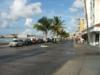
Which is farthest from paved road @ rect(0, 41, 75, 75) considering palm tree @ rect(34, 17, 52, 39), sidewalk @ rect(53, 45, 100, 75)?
palm tree @ rect(34, 17, 52, 39)

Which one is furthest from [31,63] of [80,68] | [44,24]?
[44,24]

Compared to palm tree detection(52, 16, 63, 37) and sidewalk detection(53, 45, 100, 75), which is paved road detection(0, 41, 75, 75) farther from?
palm tree detection(52, 16, 63, 37)

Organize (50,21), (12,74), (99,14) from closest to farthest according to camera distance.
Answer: (12,74)
(99,14)
(50,21)

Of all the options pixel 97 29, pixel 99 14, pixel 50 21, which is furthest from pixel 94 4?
pixel 50 21

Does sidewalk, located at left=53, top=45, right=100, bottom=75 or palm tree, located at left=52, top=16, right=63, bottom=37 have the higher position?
palm tree, located at left=52, top=16, right=63, bottom=37

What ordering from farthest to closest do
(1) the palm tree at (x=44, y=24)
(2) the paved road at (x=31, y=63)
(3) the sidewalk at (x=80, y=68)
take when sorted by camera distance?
1. (1) the palm tree at (x=44, y=24)
2. (2) the paved road at (x=31, y=63)
3. (3) the sidewalk at (x=80, y=68)

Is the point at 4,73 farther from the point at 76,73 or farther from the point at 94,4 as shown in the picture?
the point at 94,4

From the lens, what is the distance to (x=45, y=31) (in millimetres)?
124750

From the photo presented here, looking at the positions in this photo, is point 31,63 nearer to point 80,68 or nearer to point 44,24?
point 80,68

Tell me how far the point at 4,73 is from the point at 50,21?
109 meters

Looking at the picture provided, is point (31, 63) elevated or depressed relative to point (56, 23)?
depressed

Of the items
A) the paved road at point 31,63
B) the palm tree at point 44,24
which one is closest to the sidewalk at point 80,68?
the paved road at point 31,63

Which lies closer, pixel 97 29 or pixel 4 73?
pixel 4 73

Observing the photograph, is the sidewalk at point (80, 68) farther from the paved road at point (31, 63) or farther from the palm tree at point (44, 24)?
the palm tree at point (44, 24)
